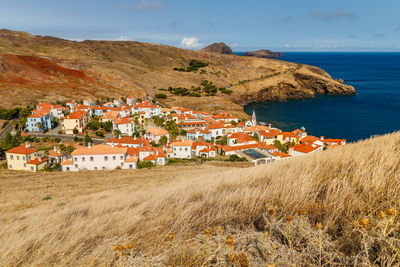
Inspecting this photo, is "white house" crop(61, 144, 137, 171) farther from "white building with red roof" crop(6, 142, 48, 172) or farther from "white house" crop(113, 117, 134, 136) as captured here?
"white house" crop(113, 117, 134, 136)

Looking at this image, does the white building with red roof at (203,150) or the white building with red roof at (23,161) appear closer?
the white building with red roof at (23,161)

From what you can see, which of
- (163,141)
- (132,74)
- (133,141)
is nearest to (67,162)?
(133,141)

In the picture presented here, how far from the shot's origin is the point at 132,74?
105 metres

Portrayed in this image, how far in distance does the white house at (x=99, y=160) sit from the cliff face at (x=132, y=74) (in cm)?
3889

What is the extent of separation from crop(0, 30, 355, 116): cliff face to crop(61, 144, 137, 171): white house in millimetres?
38893

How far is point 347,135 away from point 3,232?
70.1 metres

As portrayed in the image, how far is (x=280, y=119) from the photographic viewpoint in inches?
3243

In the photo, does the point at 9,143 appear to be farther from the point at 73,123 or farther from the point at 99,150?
the point at 99,150

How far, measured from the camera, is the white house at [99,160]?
113 feet

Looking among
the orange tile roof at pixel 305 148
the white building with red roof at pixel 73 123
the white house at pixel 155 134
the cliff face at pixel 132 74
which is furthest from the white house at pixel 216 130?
the cliff face at pixel 132 74

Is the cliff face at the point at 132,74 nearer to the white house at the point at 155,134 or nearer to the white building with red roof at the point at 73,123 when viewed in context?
the white building with red roof at the point at 73,123

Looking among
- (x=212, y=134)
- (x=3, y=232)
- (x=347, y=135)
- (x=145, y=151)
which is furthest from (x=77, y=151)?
(x=347, y=135)

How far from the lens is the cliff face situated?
7706 centimetres

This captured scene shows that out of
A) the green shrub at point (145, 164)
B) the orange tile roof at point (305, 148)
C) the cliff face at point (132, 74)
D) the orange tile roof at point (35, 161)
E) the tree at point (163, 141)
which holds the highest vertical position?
the cliff face at point (132, 74)
